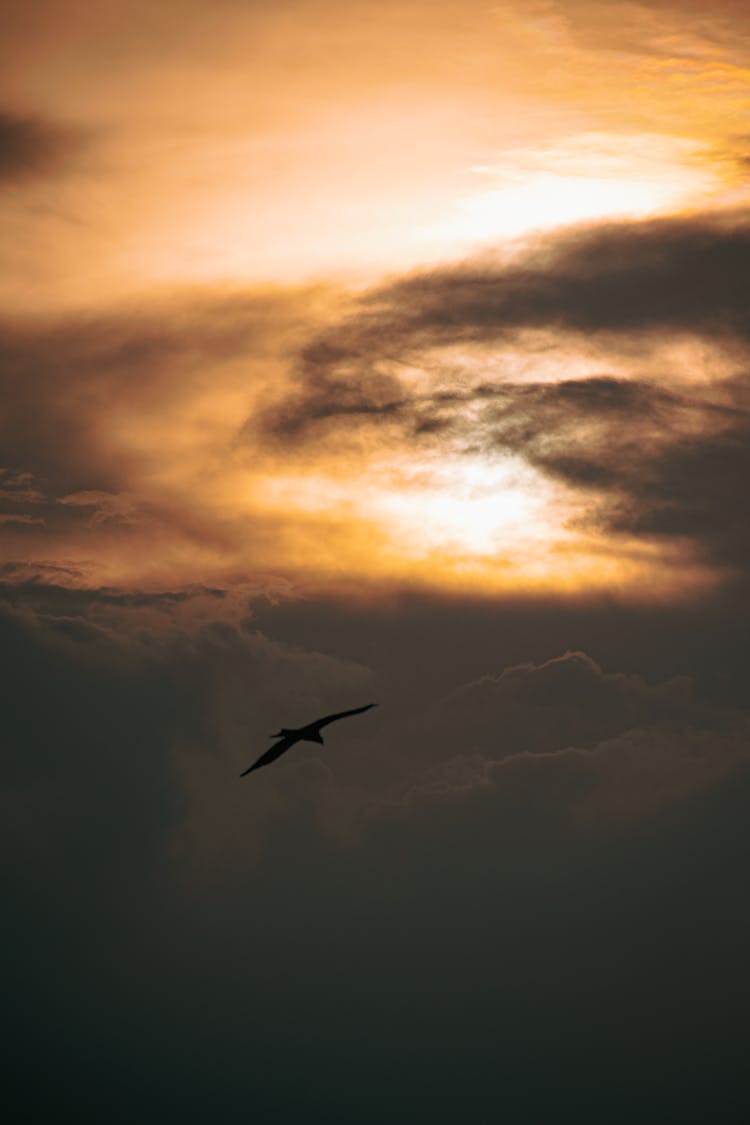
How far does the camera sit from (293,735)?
80.6 meters
